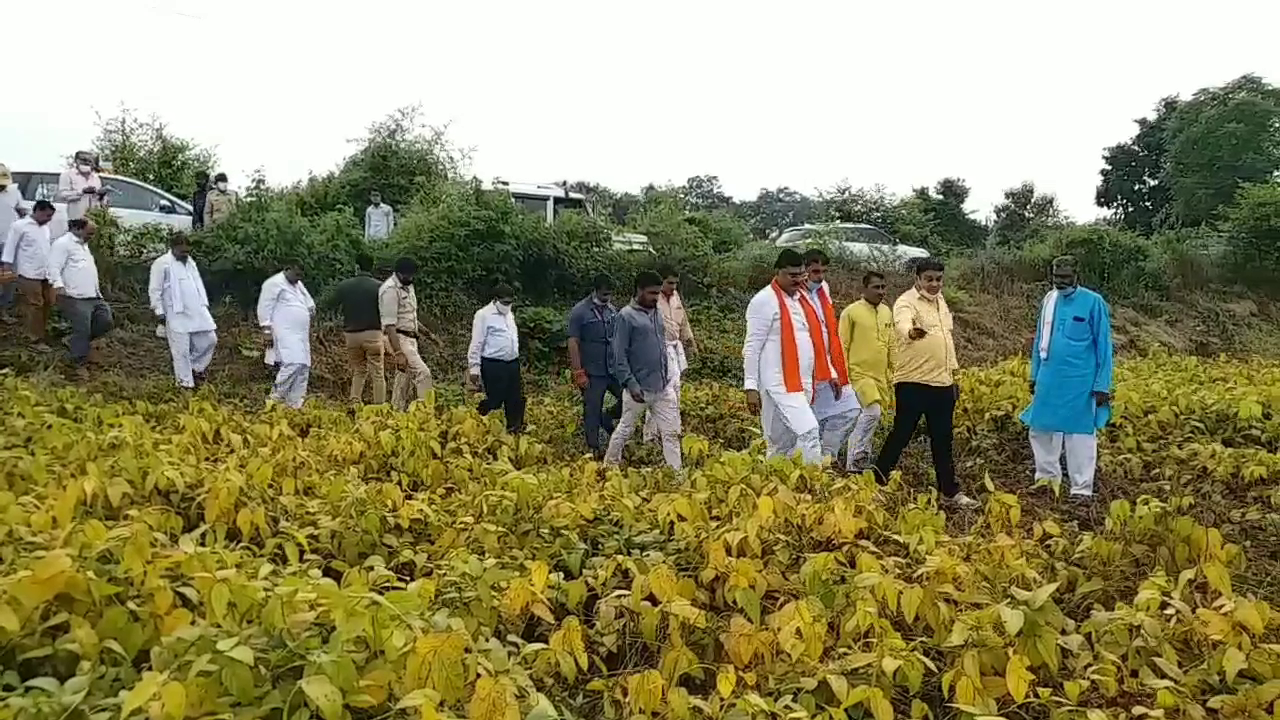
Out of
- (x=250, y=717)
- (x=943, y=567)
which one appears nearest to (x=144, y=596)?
(x=250, y=717)

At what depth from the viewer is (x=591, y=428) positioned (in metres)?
8.58

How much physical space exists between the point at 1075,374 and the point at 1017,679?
4.73 meters

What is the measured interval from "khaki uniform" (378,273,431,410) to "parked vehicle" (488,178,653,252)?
6.05 m

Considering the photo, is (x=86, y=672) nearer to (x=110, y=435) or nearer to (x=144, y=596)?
(x=144, y=596)

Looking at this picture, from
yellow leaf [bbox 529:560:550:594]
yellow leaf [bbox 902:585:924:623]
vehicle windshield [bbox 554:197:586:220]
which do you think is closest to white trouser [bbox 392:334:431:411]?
yellow leaf [bbox 529:560:550:594]

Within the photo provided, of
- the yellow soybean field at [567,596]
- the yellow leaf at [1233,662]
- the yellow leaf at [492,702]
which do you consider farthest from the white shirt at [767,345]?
the yellow leaf at [492,702]

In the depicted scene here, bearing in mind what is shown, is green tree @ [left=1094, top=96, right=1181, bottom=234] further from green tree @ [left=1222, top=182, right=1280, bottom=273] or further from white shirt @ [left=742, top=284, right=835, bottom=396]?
white shirt @ [left=742, top=284, right=835, bottom=396]

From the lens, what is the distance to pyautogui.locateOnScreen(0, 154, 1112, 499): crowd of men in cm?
676

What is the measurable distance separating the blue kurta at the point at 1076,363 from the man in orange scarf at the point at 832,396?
4.01 feet

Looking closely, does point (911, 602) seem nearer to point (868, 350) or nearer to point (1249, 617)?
point (1249, 617)

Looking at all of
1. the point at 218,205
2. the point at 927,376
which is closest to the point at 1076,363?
the point at 927,376

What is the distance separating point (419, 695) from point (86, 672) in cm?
68

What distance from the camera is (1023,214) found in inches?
1289

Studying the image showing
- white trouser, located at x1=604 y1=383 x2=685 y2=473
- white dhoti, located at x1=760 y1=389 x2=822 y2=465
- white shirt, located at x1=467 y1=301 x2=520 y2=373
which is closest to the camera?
white dhoti, located at x1=760 y1=389 x2=822 y2=465
